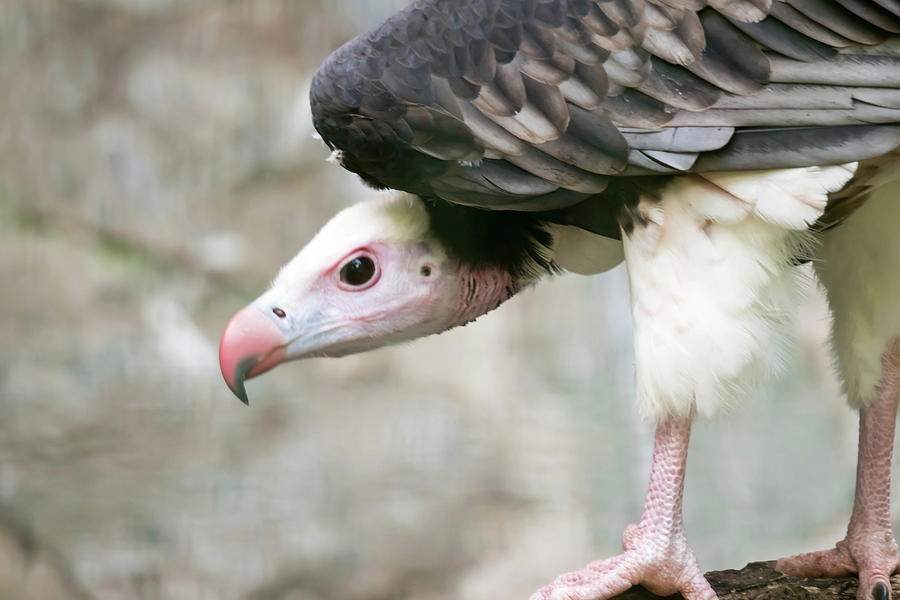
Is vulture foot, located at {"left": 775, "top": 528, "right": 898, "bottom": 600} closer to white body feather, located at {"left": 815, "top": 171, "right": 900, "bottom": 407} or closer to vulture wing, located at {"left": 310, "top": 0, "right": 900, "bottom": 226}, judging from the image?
white body feather, located at {"left": 815, "top": 171, "right": 900, "bottom": 407}

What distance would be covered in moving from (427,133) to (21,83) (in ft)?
11.4

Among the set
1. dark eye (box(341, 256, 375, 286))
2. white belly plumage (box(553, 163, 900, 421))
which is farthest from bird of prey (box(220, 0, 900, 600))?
dark eye (box(341, 256, 375, 286))

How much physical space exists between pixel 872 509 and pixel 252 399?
10.1 feet

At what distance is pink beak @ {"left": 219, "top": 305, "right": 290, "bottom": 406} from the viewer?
2.32m

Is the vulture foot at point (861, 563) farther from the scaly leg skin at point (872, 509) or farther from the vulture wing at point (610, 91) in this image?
the vulture wing at point (610, 91)

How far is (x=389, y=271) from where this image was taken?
2.46m

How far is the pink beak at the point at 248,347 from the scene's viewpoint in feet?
7.60

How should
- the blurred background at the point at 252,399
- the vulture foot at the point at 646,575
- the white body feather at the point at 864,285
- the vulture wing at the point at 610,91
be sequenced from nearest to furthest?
the vulture wing at the point at 610,91 < the vulture foot at the point at 646,575 < the white body feather at the point at 864,285 < the blurred background at the point at 252,399

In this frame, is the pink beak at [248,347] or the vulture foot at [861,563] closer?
the pink beak at [248,347]

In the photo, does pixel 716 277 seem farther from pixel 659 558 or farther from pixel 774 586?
pixel 774 586

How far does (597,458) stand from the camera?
16.7ft

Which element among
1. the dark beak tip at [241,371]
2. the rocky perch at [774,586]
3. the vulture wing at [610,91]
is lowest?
the rocky perch at [774,586]

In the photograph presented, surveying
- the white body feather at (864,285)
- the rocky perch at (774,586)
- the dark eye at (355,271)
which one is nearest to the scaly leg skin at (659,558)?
the rocky perch at (774,586)

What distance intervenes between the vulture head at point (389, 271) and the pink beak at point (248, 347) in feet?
0.07
